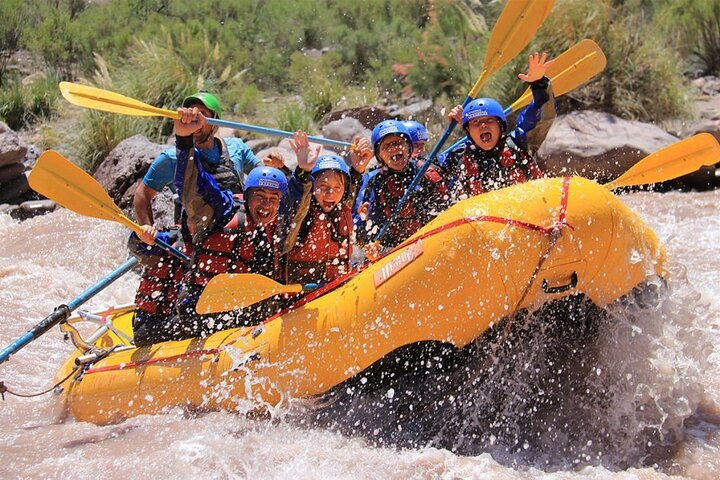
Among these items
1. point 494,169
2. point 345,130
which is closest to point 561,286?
point 494,169

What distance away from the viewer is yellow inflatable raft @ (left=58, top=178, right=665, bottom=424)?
302cm

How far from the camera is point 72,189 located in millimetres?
4094

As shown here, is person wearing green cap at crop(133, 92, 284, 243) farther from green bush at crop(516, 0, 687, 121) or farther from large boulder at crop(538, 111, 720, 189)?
green bush at crop(516, 0, 687, 121)

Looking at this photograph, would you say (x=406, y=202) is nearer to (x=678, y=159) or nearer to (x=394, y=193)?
(x=394, y=193)

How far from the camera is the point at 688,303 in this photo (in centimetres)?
348

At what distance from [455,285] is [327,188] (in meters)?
1.03

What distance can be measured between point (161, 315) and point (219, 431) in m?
0.89

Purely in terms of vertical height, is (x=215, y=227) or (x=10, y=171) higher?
(x=10, y=171)

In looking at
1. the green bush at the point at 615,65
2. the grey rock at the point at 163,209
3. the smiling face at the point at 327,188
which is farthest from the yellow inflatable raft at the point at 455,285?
the green bush at the point at 615,65

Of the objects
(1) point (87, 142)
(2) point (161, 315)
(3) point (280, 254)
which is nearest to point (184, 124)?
(3) point (280, 254)

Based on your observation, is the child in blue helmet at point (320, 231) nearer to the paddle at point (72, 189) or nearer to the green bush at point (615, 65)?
the paddle at point (72, 189)

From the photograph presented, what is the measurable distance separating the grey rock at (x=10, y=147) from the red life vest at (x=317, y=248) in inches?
248

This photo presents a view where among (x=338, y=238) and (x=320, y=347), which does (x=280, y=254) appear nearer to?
(x=338, y=238)

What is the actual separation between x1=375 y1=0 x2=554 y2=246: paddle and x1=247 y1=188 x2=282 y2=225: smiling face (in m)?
0.92
